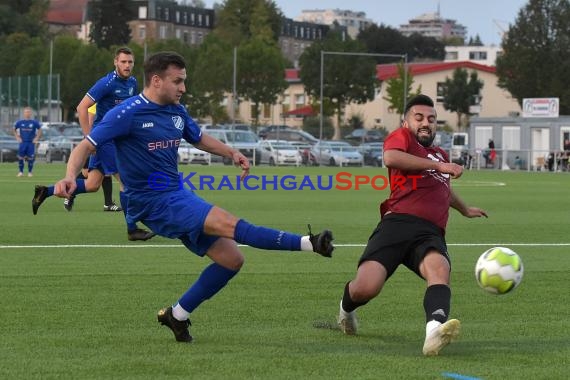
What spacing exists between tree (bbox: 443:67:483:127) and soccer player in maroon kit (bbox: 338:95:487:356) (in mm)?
107476

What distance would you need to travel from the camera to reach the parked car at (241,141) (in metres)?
60.5

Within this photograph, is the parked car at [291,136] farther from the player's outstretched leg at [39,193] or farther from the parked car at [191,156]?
the player's outstretched leg at [39,193]

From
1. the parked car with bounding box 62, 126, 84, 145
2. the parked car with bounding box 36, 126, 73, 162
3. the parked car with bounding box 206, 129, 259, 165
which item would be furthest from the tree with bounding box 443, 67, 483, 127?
the parked car with bounding box 36, 126, 73, 162

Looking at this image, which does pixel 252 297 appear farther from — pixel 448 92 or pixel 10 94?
pixel 448 92

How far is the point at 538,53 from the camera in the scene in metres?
92.6

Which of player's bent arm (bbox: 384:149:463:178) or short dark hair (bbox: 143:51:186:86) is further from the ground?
short dark hair (bbox: 143:51:186:86)

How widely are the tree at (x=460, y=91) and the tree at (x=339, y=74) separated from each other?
12.1m

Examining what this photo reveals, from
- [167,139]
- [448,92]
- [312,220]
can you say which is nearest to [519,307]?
[167,139]

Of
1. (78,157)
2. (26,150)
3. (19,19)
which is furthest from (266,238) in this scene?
(19,19)

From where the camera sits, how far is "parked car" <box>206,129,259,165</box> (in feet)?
198

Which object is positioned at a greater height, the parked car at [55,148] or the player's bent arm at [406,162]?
the player's bent arm at [406,162]

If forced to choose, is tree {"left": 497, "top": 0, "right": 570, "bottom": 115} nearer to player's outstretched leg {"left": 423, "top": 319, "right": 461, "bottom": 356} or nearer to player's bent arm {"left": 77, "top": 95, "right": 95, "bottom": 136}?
player's bent arm {"left": 77, "top": 95, "right": 95, "bottom": 136}

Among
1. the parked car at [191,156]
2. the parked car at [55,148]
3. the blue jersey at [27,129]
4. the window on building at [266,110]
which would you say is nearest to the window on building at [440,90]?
the window on building at [266,110]

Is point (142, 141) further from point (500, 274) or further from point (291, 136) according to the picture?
point (291, 136)
